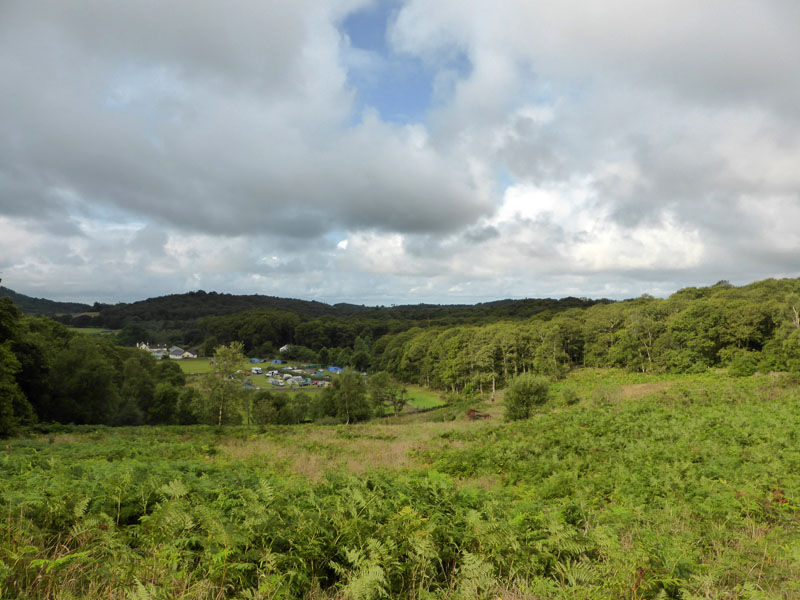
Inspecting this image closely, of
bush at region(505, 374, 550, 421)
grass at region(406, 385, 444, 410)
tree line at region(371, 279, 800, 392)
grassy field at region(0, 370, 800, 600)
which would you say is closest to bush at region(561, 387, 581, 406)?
bush at region(505, 374, 550, 421)

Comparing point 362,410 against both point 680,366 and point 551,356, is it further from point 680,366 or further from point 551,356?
point 680,366

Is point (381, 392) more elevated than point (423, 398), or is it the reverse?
point (381, 392)

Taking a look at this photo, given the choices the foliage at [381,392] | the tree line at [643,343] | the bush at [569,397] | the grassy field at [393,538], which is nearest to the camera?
the grassy field at [393,538]

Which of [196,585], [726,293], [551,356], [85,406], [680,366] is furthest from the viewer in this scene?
[726,293]

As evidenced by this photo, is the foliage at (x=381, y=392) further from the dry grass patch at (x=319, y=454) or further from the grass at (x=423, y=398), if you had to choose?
the dry grass patch at (x=319, y=454)

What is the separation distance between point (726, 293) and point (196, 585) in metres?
101

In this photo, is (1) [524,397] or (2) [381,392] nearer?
(1) [524,397]

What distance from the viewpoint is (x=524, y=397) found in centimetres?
2714

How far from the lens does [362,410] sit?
49.2 m

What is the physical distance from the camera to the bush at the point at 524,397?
2695cm

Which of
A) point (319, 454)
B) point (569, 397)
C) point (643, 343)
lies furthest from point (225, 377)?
point (643, 343)

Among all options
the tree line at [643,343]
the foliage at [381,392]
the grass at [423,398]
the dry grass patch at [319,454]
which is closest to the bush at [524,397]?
the tree line at [643,343]

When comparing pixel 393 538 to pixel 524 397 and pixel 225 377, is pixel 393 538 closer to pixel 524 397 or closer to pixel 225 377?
pixel 225 377

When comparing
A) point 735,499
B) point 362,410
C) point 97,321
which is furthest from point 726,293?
point 97,321
